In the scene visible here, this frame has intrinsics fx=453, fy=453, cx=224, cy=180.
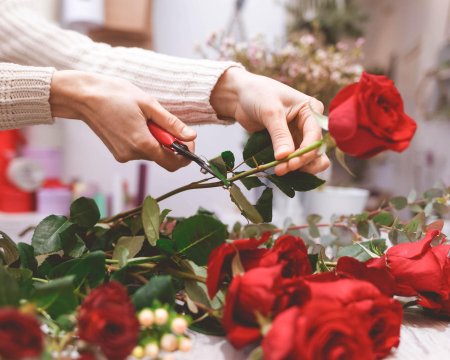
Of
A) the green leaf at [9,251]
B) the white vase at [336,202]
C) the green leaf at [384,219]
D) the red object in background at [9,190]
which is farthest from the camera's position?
the red object in background at [9,190]

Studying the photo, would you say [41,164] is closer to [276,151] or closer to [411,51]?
[276,151]

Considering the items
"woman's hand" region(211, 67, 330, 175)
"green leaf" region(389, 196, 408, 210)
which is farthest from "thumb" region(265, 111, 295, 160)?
"green leaf" region(389, 196, 408, 210)

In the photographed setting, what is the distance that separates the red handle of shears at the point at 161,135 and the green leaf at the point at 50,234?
0.39 feet

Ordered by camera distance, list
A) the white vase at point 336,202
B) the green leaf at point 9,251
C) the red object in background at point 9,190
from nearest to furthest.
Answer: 1. the green leaf at point 9,251
2. the white vase at point 336,202
3. the red object in background at point 9,190

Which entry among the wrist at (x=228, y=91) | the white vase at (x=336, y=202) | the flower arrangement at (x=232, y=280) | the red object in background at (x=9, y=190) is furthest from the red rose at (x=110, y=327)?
the red object in background at (x=9, y=190)

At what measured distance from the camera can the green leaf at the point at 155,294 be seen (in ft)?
0.93

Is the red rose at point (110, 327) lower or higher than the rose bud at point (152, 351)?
higher

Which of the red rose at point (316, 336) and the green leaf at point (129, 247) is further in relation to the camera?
the green leaf at point (129, 247)

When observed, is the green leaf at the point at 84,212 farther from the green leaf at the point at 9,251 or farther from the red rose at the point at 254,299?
the red rose at the point at 254,299

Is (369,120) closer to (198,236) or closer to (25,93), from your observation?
(198,236)

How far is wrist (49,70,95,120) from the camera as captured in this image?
45 centimetres

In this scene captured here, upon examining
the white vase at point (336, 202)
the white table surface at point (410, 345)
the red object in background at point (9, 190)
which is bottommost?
the red object in background at point (9, 190)

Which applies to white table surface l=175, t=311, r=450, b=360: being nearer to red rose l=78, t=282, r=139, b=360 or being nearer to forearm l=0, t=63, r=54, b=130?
red rose l=78, t=282, r=139, b=360

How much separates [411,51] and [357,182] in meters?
1.00
